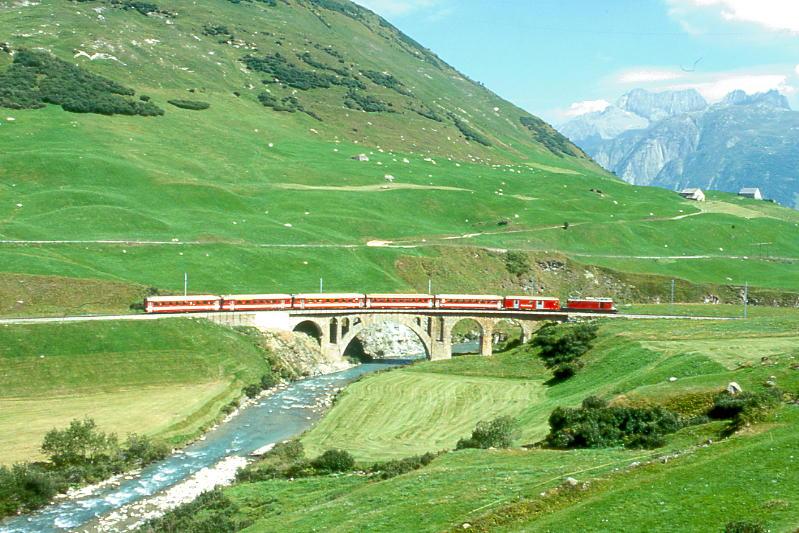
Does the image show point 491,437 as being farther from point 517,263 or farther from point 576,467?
point 517,263

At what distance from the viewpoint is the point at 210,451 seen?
64.0 meters

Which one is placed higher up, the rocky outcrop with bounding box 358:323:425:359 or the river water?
the rocky outcrop with bounding box 358:323:425:359

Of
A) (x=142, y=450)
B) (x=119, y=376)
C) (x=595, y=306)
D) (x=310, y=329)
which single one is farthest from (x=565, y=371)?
(x=119, y=376)

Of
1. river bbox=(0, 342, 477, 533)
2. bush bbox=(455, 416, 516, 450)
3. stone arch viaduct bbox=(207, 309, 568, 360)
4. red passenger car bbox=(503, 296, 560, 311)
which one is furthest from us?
red passenger car bbox=(503, 296, 560, 311)

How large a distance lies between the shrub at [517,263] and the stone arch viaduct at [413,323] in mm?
38391

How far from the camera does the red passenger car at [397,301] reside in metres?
108

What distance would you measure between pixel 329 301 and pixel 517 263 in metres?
53.6

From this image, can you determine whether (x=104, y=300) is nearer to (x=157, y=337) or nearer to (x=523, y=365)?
(x=157, y=337)

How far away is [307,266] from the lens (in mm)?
129250

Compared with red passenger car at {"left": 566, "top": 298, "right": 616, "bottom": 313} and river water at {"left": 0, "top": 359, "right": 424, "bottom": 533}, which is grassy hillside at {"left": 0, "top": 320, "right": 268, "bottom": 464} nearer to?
river water at {"left": 0, "top": 359, "right": 424, "bottom": 533}

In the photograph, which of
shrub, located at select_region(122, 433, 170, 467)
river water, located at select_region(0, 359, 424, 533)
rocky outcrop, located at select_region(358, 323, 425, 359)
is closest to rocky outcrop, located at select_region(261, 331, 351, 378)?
river water, located at select_region(0, 359, 424, 533)

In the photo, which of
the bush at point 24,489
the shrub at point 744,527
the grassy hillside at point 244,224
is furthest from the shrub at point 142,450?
the grassy hillside at point 244,224

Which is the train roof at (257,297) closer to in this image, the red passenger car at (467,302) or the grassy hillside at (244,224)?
the grassy hillside at (244,224)

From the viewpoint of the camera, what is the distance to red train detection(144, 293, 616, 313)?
9850cm
